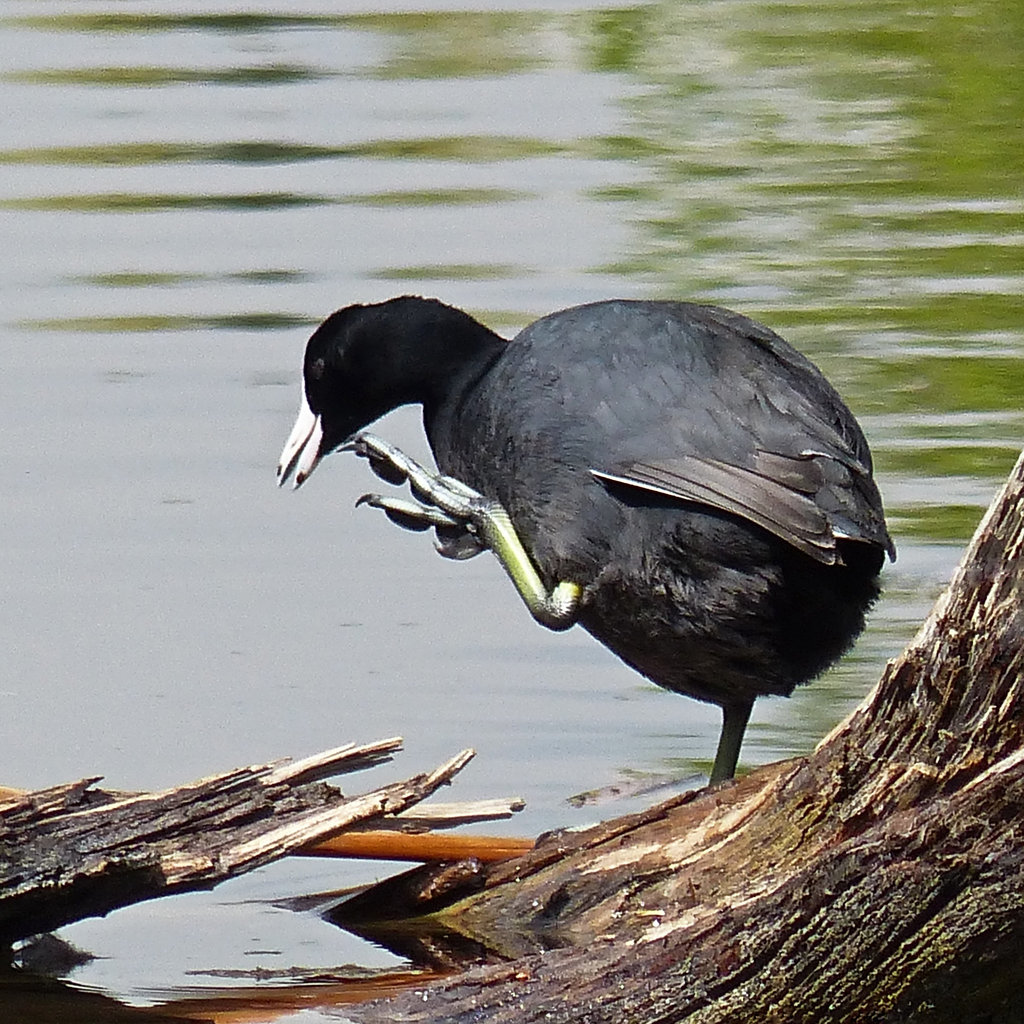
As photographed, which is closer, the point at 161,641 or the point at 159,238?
→ the point at 161,641

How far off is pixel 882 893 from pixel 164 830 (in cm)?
126

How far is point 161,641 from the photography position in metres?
5.92

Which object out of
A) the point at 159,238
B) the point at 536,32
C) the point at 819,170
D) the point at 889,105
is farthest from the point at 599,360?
the point at 536,32

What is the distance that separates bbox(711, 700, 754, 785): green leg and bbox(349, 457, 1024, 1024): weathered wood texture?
80 centimetres

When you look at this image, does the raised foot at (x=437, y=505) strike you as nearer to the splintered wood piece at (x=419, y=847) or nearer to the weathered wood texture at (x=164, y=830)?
the splintered wood piece at (x=419, y=847)

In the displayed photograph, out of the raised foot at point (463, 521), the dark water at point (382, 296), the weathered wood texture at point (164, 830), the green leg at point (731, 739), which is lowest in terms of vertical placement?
the dark water at point (382, 296)

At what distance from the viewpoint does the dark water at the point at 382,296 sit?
5.42 meters

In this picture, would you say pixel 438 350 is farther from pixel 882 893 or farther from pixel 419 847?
pixel 882 893

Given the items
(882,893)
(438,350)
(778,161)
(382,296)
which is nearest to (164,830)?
(882,893)

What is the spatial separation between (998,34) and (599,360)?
25.2ft

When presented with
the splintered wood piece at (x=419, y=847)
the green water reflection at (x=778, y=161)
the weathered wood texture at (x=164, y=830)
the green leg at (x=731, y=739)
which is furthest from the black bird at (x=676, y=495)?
the green water reflection at (x=778, y=161)

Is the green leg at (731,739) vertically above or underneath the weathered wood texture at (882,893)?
underneath

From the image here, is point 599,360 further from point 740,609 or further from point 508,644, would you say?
point 508,644

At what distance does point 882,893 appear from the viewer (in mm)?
3447
